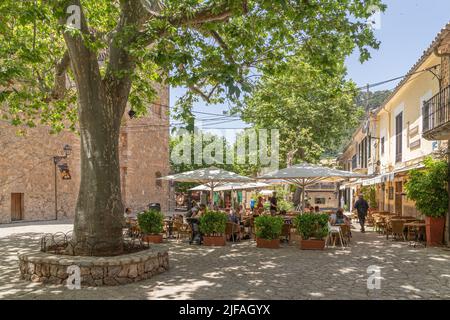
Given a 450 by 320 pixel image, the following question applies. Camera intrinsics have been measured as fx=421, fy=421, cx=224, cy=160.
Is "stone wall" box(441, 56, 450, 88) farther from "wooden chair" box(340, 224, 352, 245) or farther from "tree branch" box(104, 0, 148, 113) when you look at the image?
"tree branch" box(104, 0, 148, 113)

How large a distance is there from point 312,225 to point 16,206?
17.9m

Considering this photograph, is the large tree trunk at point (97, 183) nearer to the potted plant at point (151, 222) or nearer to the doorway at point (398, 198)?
the potted plant at point (151, 222)

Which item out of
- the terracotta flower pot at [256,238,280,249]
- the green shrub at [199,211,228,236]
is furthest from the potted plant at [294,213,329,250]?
the green shrub at [199,211,228,236]

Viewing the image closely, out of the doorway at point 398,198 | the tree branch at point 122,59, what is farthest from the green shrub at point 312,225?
→ the doorway at point 398,198

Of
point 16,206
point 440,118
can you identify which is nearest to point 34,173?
point 16,206

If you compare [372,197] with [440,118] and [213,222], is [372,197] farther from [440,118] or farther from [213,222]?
[213,222]

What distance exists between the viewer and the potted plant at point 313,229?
37.8 ft

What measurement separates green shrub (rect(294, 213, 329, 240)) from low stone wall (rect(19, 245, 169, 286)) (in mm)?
4921

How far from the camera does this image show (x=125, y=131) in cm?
2956
